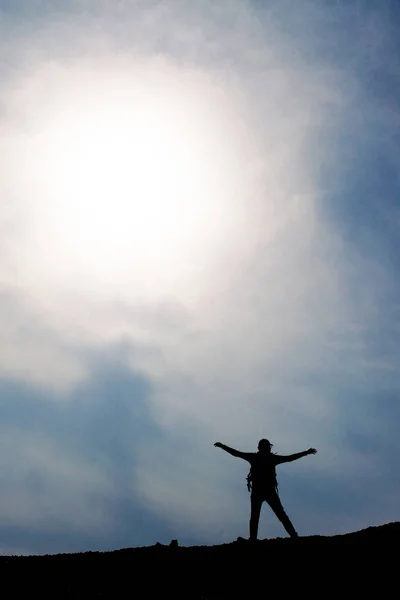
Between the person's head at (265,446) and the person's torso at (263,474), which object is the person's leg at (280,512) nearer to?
the person's torso at (263,474)

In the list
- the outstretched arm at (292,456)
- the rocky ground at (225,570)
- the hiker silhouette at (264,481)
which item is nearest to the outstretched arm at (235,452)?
the hiker silhouette at (264,481)

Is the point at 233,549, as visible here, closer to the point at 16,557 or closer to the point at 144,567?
the point at 144,567

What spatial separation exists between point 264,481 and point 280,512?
80 cm

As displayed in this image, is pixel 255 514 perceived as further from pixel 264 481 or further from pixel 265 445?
pixel 265 445

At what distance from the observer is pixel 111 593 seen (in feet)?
29.2

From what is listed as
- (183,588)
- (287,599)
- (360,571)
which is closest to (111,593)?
(183,588)

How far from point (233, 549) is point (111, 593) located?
3315 mm

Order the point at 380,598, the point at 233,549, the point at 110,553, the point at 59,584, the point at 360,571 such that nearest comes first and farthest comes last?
the point at 380,598, the point at 360,571, the point at 59,584, the point at 233,549, the point at 110,553

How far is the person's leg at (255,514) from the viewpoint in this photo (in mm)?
12086

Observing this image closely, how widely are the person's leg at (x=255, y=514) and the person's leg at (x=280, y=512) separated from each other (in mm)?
242

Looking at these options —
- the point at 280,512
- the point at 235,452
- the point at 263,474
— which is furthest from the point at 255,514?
the point at 235,452

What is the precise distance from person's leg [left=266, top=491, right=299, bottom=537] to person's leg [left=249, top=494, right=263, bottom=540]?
242 millimetres

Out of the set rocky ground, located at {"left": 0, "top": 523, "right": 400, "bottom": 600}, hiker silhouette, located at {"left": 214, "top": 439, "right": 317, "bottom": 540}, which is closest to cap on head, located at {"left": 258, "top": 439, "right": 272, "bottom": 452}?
A: hiker silhouette, located at {"left": 214, "top": 439, "right": 317, "bottom": 540}

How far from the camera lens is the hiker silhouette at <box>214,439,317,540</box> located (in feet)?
39.9
